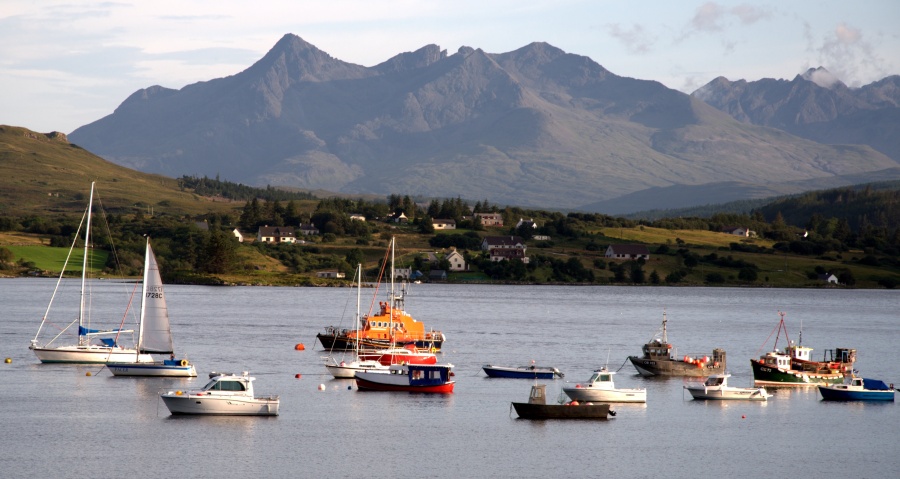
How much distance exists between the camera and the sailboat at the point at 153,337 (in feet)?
222

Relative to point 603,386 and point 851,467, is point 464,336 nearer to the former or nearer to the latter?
point 603,386

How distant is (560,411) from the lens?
58.6 m

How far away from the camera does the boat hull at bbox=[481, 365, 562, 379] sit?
73312 mm

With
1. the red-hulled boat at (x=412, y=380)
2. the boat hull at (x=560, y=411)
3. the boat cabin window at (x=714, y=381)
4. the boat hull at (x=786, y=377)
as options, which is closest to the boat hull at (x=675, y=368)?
the boat hull at (x=786, y=377)

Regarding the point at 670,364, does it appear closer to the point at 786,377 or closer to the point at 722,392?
the point at 786,377

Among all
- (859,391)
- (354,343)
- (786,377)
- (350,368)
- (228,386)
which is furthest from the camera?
(354,343)

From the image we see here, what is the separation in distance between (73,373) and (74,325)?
33.2 metres

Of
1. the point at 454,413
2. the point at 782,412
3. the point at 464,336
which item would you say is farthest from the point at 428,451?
the point at 464,336

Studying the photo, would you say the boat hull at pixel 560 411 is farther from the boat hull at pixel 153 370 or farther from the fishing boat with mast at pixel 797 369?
the boat hull at pixel 153 370

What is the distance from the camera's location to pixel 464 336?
104 metres

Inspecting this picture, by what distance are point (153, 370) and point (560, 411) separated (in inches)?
978

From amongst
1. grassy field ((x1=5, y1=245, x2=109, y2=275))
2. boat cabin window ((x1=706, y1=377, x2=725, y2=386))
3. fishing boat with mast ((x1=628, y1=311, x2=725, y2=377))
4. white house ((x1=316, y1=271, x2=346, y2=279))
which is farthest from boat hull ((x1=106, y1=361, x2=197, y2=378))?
white house ((x1=316, y1=271, x2=346, y2=279))

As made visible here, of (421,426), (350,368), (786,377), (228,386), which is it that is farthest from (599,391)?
(228,386)

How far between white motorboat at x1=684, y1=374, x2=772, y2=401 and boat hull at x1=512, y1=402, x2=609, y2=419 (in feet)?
35.6
